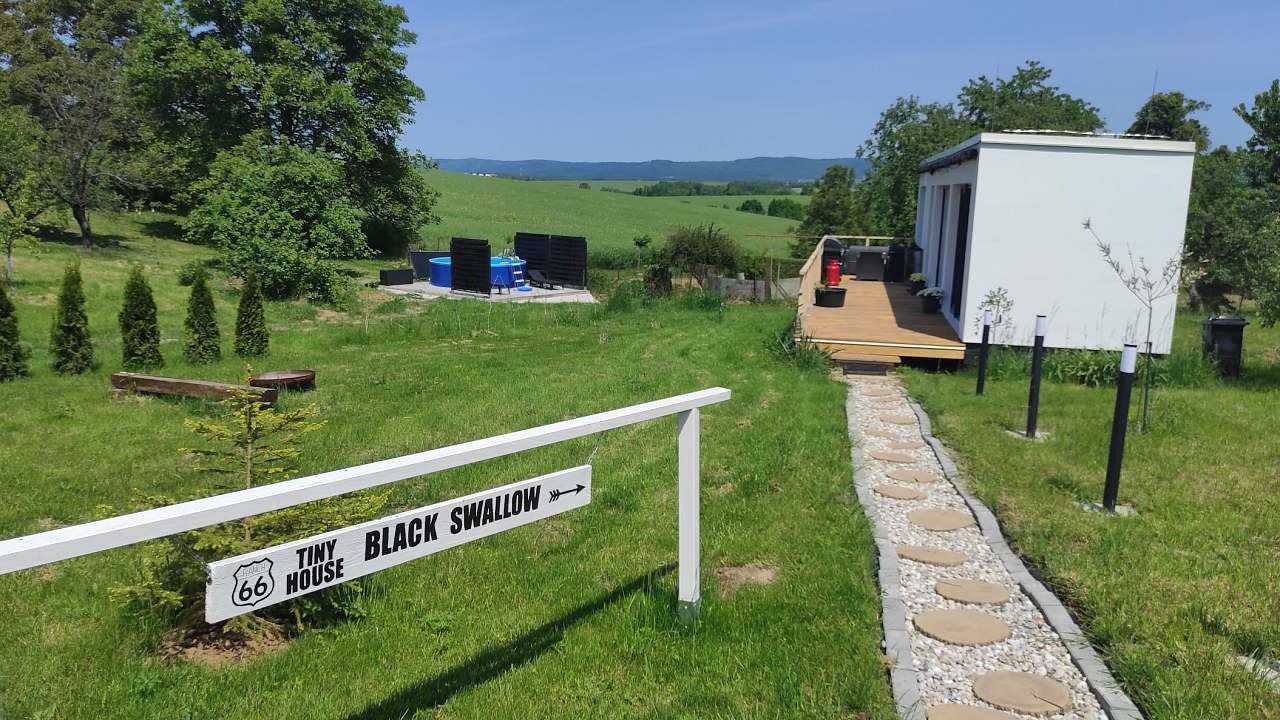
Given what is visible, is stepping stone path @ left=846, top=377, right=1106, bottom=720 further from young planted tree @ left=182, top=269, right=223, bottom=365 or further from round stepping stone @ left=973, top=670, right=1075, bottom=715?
young planted tree @ left=182, top=269, right=223, bottom=365

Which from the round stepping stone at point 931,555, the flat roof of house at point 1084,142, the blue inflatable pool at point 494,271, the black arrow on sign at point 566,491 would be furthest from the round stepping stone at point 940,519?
the blue inflatable pool at point 494,271

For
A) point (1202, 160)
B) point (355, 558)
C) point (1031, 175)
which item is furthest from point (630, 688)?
point (1202, 160)

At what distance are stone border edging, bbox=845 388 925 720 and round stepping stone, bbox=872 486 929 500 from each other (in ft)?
0.35

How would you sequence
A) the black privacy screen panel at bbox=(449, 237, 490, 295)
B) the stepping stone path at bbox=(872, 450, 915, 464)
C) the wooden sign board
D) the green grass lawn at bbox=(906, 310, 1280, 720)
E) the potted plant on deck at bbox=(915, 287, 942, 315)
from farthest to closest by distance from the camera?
the black privacy screen panel at bbox=(449, 237, 490, 295) → the potted plant on deck at bbox=(915, 287, 942, 315) → the stepping stone path at bbox=(872, 450, 915, 464) → the green grass lawn at bbox=(906, 310, 1280, 720) → the wooden sign board

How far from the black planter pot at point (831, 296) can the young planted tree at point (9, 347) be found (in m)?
12.0

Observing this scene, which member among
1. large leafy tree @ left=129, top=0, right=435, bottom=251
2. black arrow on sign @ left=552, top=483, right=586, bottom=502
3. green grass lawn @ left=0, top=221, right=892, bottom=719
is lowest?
green grass lawn @ left=0, top=221, right=892, bottom=719

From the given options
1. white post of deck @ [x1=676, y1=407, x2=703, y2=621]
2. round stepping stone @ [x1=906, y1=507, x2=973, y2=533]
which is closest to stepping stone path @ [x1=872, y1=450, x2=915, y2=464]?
round stepping stone @ [x1=906, y1=507, x2=973, y2=533]

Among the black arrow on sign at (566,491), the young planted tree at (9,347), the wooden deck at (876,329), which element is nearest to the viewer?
the black arrow on sign at (566,491)

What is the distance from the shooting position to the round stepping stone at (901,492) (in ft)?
19.6

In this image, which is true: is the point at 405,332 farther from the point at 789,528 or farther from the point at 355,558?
the point at 355,558

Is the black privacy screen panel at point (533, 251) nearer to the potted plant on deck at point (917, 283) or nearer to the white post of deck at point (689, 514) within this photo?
the potted plant on deck at point (917, 283)

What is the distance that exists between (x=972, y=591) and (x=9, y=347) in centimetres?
1089

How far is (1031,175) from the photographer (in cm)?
1088

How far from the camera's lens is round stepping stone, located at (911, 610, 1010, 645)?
3867mm
